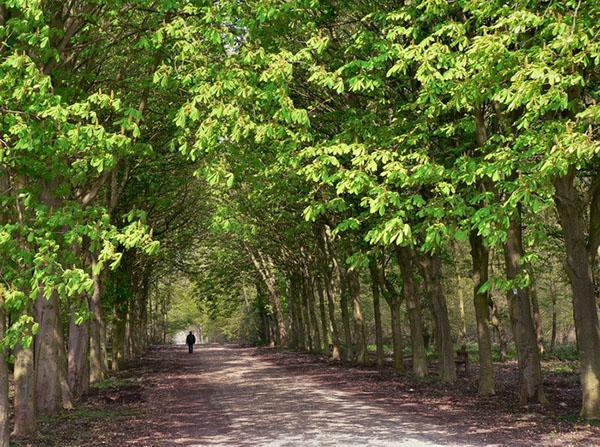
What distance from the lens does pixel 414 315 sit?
28.1 meters

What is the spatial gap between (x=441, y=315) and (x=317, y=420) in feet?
30.1

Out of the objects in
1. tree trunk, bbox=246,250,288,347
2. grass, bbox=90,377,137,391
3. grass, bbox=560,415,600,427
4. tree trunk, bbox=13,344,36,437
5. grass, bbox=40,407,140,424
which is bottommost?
grass, bbox=90,377,137,391

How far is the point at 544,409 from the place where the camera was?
16.6 m

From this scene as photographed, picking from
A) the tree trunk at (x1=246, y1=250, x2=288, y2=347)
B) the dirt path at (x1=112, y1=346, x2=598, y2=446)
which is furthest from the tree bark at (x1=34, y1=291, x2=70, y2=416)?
the tree trunk at (x1=246, y1=250, x2=288, y2=347)

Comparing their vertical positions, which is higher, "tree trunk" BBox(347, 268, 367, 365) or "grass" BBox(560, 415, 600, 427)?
A: "tree trunk" BBox(347, 268, 367, 365)

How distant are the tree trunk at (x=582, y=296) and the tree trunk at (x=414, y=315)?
1085 centimetres

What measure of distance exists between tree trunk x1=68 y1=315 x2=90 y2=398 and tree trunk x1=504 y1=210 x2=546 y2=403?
45.7 feet

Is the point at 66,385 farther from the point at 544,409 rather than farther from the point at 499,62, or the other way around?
the point at 499,62

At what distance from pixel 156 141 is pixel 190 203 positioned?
10247mm

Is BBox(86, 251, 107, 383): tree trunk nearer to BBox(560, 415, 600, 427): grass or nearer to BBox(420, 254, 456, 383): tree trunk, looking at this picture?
BBox(420, 254, 456, 383): tree trunk

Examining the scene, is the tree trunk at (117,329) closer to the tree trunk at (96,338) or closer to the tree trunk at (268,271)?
the tree trunk at (96,338)

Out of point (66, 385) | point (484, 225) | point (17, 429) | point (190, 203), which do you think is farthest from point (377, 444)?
point (190, 203)

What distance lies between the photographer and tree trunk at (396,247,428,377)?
26.9 meters

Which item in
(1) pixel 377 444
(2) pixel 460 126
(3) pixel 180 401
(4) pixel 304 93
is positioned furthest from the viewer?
(3) pixel 180 401
